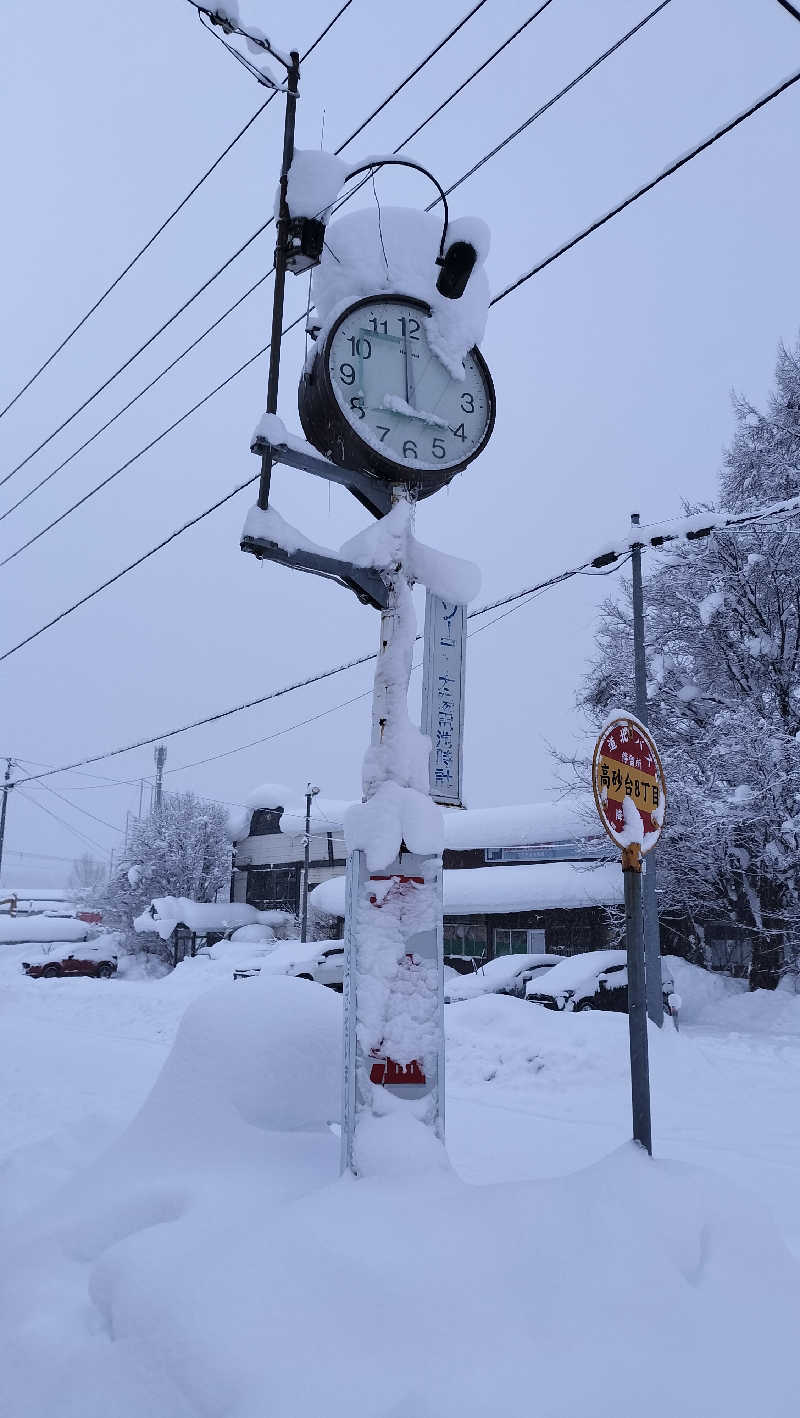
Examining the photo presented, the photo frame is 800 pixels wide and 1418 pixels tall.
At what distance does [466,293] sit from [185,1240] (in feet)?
18.4

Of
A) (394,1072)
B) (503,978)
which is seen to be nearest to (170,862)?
(503,978)

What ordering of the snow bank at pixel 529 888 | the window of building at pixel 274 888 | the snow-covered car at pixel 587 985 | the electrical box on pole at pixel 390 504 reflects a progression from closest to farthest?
the electrical box on pole at pixel 390 504 < the snow-covered car at pixel 587 985 < the snow bank at pixel 529 888 < the window of building at pixel 274 888

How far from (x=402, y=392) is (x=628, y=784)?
9.28ft

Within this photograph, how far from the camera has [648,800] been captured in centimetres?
498

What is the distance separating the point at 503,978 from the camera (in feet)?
63.2

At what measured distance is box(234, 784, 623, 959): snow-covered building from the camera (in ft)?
85.6

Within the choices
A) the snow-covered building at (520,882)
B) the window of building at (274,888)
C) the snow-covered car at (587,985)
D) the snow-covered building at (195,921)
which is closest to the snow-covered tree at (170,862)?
the snow-covered building at (195,921)

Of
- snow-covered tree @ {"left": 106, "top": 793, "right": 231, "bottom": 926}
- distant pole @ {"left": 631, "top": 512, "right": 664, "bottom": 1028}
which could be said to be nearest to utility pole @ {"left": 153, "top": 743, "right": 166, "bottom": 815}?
snow-covered tree @ {"left": 106, "top": 793, "right": 231, "bottom": 926}

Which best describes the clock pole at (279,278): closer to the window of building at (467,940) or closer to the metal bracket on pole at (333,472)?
the metal bracket on pole at (333,472)

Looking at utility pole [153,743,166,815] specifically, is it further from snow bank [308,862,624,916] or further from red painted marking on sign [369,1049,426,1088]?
red painted marking on sign [369,1049,426,1088]

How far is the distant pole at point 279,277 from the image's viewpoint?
5.10 m

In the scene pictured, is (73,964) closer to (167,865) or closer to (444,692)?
(167,865)

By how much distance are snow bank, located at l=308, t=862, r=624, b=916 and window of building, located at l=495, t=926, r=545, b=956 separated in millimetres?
1102

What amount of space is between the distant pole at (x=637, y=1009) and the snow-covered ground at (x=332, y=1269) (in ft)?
1.00
